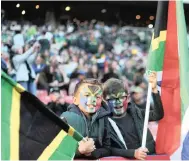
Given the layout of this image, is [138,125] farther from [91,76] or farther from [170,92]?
[91,76]

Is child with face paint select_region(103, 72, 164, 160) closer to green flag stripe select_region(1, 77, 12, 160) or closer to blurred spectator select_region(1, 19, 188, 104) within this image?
green flag stripe select_region(1, 77, 12, 160)

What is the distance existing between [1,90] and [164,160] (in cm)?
153

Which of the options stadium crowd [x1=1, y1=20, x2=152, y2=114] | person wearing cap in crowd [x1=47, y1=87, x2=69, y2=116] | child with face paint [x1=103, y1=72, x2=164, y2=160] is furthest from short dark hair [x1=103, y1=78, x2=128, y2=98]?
person wearing cap in crowd [x1=47, y1=87, x2=69, y2=116]

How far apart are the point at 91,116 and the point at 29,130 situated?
1018 millimetres

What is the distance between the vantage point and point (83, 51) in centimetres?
1336

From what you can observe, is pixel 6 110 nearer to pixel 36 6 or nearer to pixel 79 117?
pixel 79 117

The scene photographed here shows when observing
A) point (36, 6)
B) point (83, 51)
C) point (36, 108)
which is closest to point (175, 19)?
point (36, 108)

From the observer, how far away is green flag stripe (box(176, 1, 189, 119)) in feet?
13.4

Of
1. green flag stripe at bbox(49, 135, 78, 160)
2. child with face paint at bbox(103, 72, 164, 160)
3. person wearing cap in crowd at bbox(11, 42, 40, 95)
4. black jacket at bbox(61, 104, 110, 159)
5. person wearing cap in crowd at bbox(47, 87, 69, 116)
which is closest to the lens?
green flag stripe at bbox(49, 135, 78, 160)

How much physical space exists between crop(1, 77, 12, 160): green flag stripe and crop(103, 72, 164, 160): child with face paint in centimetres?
122

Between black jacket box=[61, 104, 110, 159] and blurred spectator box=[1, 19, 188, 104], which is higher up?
blurred spectator box=[1, 19, 188, 104]

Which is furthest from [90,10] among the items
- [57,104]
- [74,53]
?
[57,104]

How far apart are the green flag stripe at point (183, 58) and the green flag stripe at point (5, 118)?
145 cm

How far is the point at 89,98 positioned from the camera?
4102mm
